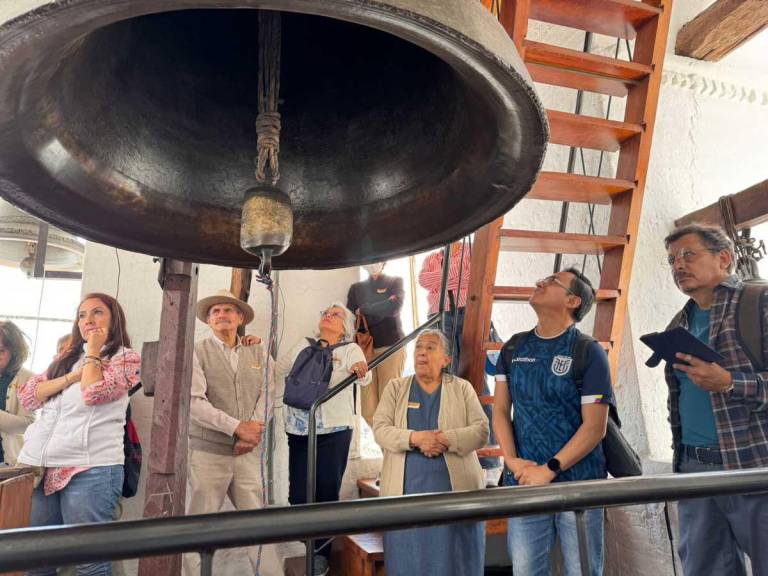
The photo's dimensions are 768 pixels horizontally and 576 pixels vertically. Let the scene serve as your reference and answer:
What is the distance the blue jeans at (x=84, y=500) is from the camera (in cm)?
260

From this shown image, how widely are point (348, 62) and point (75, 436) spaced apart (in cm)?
229

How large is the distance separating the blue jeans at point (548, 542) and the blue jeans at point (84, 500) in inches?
68.0

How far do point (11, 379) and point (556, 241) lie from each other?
2.92 metres

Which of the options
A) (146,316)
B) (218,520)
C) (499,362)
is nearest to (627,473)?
(499,362)

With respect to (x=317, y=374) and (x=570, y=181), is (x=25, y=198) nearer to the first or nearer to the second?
(x=570, y=181)

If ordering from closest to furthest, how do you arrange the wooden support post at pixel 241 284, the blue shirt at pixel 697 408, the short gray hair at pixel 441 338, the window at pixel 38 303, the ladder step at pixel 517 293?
the blue shirt at pixel 697 408 < the ladder step at pixel 517 293 < the short gray hair at pixel 441 338 < the wooden support post at pixel 241 284 < the window at pixel 38 303

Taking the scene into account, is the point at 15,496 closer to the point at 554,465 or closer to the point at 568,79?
the point at 554,465

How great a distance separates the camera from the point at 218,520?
735 millimetres

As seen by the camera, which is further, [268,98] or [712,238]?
[712,238]

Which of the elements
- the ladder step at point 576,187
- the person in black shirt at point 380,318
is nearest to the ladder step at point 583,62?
the ladder step at point 576,187

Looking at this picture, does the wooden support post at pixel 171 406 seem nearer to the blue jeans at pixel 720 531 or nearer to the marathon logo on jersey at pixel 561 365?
the marathon logo on jersey at pixel 561 365

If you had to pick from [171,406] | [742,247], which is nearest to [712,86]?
[742,247]

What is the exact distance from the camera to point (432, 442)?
8.20 feet

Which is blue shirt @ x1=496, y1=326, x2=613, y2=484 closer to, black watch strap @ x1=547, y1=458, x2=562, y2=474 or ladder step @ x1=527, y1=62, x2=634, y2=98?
black watch strap @ x1=547, y1=458, x2=562, y2=474
